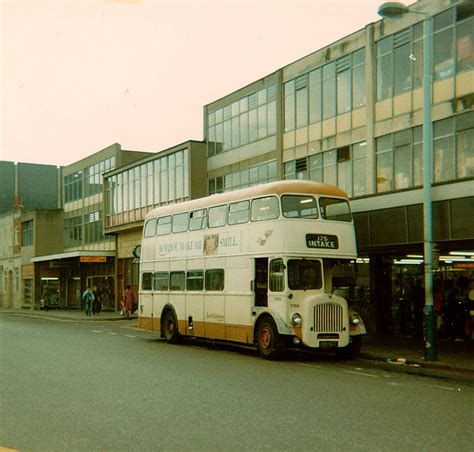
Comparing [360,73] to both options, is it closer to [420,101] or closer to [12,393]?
[420,101]

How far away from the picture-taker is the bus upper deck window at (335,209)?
1733 cm

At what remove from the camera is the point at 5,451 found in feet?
23.3

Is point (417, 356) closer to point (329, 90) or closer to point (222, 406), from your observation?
point (222, 406)

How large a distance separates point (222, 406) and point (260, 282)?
26.8 ft

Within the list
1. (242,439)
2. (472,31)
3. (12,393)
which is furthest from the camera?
(472,31)

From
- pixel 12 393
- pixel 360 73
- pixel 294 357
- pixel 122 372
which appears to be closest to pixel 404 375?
pixel 294 357

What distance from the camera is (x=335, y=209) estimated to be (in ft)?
57.8

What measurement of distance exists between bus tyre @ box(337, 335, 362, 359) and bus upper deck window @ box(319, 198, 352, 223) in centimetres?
298

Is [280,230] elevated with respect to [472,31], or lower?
lower

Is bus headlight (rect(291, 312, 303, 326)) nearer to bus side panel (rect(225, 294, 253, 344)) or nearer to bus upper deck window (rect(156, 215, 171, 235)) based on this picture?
bus side panel (rect(225, 294, 253, 344))

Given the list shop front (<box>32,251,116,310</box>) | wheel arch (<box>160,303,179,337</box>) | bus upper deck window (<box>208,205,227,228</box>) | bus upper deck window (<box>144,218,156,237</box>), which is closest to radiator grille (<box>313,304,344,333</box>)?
bus upper deck window (<box>208,205,227,228</box>)

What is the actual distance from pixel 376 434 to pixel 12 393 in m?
5.88

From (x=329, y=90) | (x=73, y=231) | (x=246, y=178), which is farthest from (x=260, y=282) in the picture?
(x=73, y=231)

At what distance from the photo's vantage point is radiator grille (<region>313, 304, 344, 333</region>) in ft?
53.5
